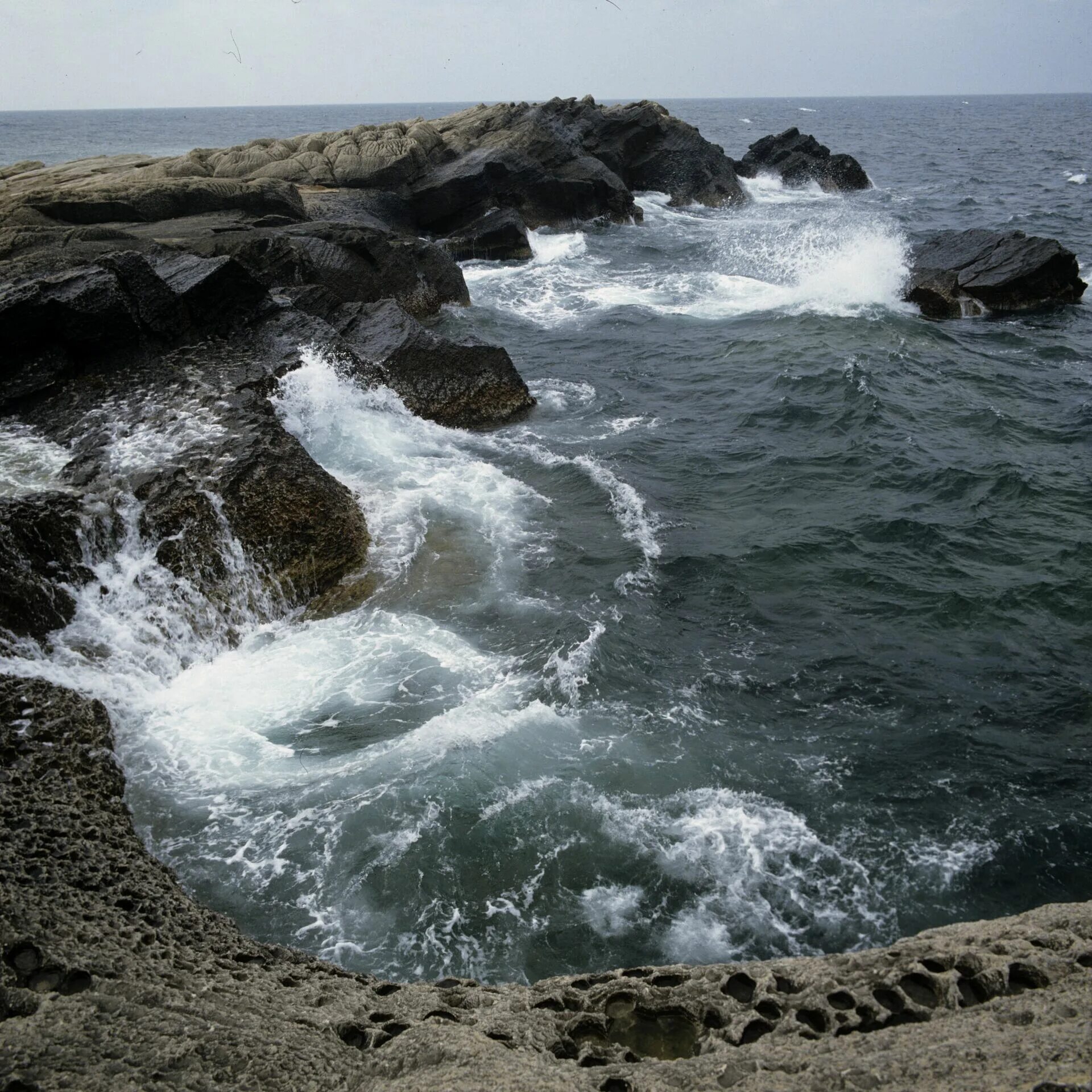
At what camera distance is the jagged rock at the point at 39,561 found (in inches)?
303

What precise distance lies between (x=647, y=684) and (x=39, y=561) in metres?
5.74

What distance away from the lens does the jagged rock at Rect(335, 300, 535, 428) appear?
566 inches

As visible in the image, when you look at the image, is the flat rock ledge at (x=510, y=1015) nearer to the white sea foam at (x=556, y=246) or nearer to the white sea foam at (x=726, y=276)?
the white sea foam at (x=726, y=276)

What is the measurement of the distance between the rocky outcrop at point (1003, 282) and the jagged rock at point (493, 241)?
11932mm

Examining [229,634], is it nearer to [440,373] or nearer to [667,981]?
[667,981]

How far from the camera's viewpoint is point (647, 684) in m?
8.46

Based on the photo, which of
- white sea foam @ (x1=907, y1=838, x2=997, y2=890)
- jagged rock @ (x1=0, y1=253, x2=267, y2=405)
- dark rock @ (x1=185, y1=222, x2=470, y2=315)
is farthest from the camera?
dark rock @ (x1=185, y1=222, x2=470, y2=315)

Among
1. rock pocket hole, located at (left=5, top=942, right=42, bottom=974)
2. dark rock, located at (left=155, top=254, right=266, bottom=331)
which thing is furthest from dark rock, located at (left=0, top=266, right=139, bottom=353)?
rock pocket hole, located at (left=5, top=942, right=42, bottom=974)

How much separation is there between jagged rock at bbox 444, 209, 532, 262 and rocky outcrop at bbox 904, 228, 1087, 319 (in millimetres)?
11932

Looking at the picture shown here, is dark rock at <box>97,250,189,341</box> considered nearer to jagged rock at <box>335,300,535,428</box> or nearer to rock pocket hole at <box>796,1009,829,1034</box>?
jagged rock at <box>335,300,535,428</box>

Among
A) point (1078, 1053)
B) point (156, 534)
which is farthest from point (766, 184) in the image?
point (1078, 1053)

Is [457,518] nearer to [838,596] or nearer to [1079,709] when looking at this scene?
[838,596]

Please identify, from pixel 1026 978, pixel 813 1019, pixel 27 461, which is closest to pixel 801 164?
pixel 27 461

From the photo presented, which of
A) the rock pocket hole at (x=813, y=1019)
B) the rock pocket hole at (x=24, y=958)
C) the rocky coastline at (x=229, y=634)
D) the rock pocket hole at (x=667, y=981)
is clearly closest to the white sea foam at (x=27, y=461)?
the rocky coastline at (x=229, y=634)
